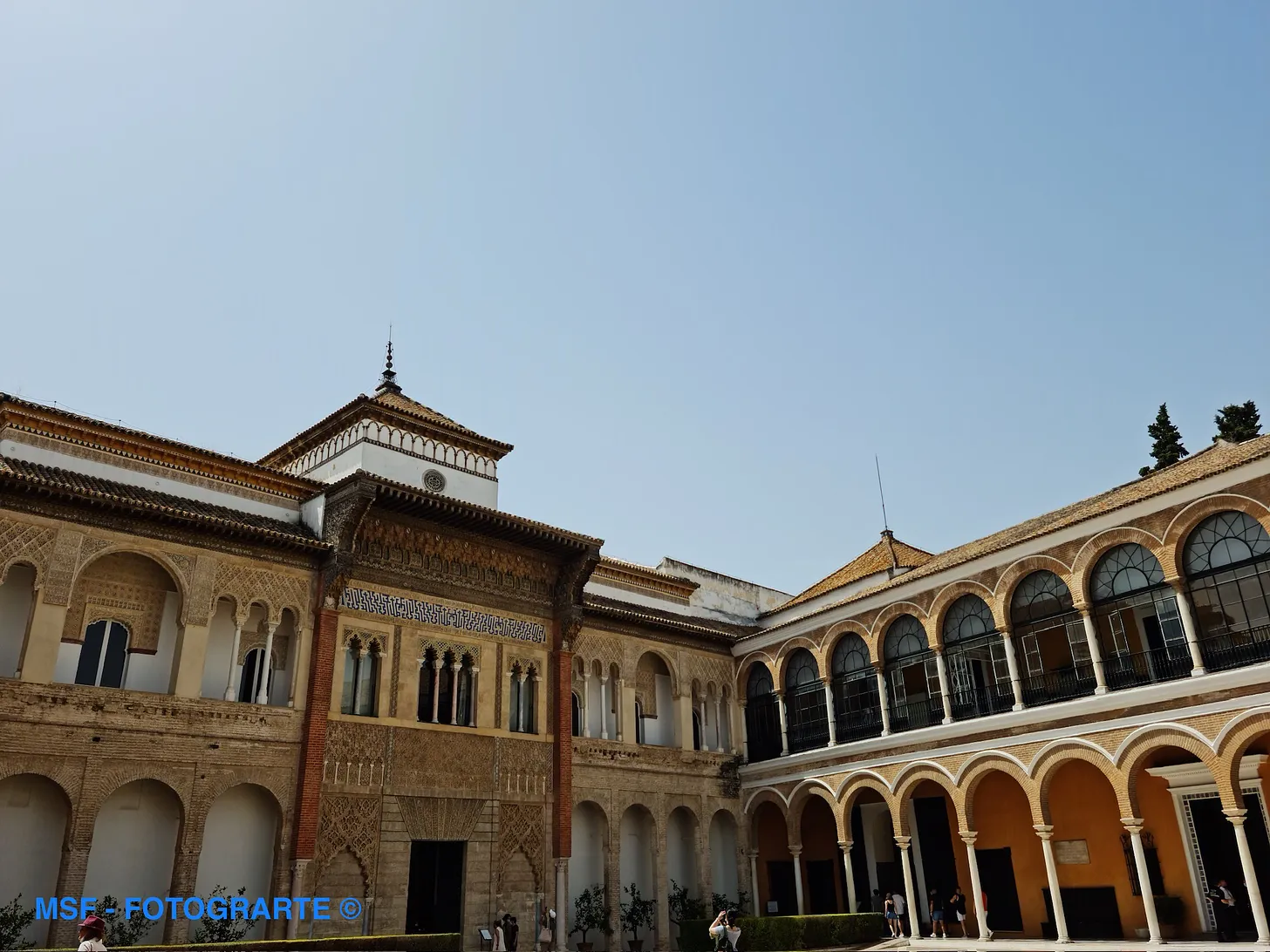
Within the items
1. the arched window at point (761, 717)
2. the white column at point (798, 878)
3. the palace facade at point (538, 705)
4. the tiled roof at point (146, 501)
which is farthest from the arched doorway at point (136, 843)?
the arched window at point (761, 717)

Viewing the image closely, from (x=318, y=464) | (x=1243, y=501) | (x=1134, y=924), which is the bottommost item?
(x=1134, y=924)

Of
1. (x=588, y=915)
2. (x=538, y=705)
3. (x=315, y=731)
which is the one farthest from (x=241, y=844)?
(x=588, y=915)

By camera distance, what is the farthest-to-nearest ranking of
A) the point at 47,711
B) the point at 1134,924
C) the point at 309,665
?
the point at 1134,924 < the point at 309,665 < the point at 47,711

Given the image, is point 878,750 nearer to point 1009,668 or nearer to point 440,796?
point 1009,668

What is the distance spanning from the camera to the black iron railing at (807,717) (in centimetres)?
2283

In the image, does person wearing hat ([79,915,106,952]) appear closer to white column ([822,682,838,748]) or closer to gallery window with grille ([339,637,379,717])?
gallery window with grille ([339,637,379,717])

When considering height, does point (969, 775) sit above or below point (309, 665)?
below

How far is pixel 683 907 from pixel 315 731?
10.1 meters

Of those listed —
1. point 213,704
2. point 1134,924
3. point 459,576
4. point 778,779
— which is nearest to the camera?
point 213,704

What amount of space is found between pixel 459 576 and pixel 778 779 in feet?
31.1

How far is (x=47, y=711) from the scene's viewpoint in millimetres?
14008

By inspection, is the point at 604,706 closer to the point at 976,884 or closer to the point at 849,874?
the point at 849,874

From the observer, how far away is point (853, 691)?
22188mm

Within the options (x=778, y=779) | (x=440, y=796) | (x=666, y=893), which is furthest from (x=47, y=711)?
(x=778, y=779)
